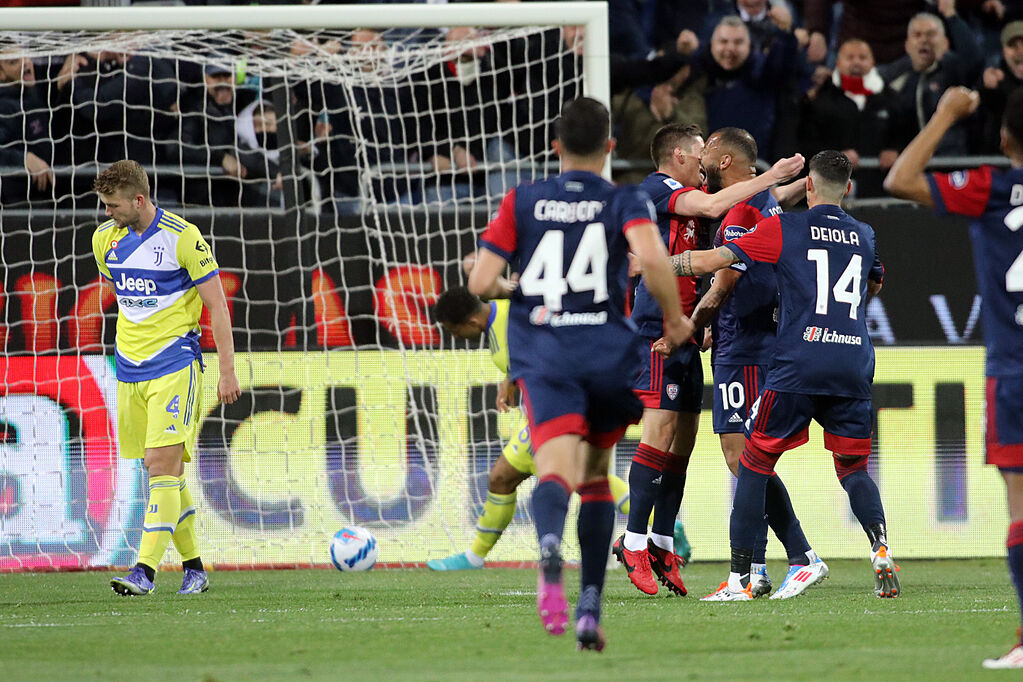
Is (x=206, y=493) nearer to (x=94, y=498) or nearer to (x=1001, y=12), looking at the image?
(x=94, y=498)

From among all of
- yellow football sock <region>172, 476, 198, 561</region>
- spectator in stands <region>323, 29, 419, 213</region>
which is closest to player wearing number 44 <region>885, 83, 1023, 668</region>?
yellow football sock <region>172, 476, 198, 561</region>

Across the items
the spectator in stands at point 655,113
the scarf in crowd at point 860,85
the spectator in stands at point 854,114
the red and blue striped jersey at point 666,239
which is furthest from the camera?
the scarf in crowd at point 860,85

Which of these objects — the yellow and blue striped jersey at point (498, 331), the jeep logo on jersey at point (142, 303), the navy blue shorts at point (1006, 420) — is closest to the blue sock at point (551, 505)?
the navy blue shorts at point (1006, 420)

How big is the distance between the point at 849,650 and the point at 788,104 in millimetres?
6853

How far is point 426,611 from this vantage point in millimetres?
5949

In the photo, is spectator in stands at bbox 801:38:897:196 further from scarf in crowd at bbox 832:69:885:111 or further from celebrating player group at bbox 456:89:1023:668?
celebrating player group at bbox 456:89:1023:668

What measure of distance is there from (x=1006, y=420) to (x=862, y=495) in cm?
238

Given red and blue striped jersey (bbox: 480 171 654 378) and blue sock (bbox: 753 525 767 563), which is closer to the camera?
red and blue striped jersey (bbox: 480 171 654 378)

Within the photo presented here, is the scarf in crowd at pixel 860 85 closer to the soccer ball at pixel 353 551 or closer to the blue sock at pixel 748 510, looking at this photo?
the soccer ball at pixel 353 551

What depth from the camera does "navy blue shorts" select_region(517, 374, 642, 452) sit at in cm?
438

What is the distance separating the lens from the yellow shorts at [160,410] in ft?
22.6

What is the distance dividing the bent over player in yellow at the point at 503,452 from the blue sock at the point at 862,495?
1.22 meters

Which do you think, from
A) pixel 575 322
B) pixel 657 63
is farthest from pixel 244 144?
pixel 575 322

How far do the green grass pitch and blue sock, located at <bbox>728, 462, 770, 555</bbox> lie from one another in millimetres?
280
